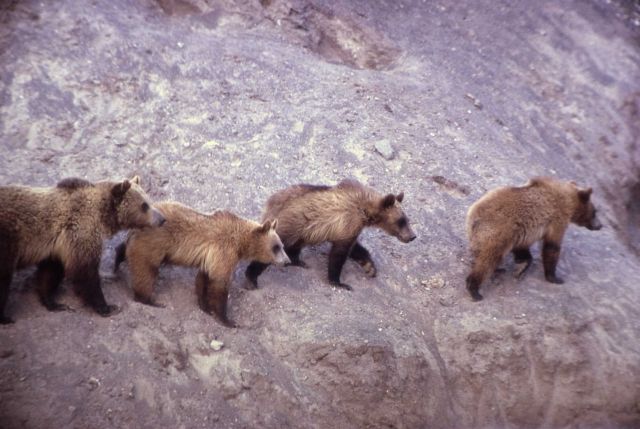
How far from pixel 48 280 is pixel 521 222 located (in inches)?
249

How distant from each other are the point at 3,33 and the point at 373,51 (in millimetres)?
7550

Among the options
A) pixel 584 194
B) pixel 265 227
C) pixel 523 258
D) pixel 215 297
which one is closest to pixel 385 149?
pixel 523 258

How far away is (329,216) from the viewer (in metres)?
8.16

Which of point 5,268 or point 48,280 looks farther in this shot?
point 48,280

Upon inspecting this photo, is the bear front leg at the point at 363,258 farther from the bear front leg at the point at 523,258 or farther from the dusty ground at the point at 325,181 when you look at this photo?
the bear front leg at the point at 523,258

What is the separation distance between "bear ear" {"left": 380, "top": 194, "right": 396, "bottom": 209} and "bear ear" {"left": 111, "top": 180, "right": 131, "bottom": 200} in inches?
138

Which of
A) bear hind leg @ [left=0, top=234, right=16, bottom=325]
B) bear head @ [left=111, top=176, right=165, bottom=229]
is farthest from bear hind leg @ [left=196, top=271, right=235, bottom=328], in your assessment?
bear hind leg @ [left=0, top=234, right=16, bottom=325]

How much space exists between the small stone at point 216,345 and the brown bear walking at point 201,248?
1.02ft

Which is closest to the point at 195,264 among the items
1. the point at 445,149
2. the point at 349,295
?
the point at 349,295

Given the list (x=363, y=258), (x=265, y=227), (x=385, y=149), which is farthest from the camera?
(x=385, y=149)

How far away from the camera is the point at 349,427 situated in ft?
23.3

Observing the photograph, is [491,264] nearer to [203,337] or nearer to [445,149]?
[445,149]

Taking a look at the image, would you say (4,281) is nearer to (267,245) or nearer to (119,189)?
(119,189)

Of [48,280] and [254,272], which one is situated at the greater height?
[254,272]
